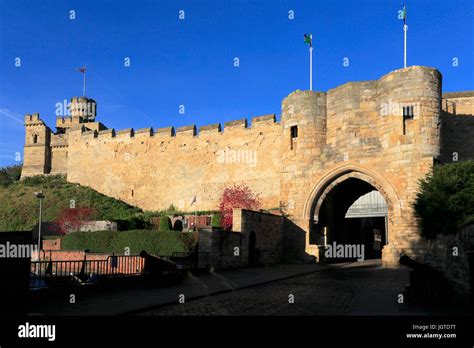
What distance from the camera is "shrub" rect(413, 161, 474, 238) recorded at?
1495 centimetres

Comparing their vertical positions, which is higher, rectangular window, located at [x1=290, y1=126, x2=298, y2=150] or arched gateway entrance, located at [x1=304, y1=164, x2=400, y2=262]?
rectangular window, located at [x1=290, y1=126, x2=298, y2=150]

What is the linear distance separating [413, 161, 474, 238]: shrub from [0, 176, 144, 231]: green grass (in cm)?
2939

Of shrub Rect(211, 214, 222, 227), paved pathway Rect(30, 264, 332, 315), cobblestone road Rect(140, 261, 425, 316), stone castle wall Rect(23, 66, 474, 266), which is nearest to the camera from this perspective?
paved pathway Rect(30, 264, 332, 315)

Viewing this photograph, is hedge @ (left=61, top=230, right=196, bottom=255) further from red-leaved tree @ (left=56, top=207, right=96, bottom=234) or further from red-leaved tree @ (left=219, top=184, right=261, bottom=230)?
red-leaved tree @ (left=219, top=184, right=261, bottom=230)

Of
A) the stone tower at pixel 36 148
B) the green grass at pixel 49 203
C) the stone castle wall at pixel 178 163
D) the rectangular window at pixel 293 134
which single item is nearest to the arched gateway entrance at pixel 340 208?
the rectangular window at pixel 293 134

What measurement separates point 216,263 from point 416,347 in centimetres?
1382

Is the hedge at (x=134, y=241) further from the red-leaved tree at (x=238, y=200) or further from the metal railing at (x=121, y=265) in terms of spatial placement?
the red-leaved tree at (x=238, y=200)

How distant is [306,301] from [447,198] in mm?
7734

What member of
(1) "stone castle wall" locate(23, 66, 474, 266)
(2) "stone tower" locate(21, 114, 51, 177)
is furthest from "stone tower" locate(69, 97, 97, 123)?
(1) "stone castle wall" locate(23, 66, 474, 266)

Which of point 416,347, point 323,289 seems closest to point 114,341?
point 416,347

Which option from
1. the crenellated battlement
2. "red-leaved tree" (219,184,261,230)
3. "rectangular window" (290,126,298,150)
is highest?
the crenellated battlement

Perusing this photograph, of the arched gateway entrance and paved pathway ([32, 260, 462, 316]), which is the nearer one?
paved pathway ([32, 260, 462, 316])

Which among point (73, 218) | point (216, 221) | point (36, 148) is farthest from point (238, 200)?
point (36, 148)

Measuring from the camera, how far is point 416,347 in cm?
539
